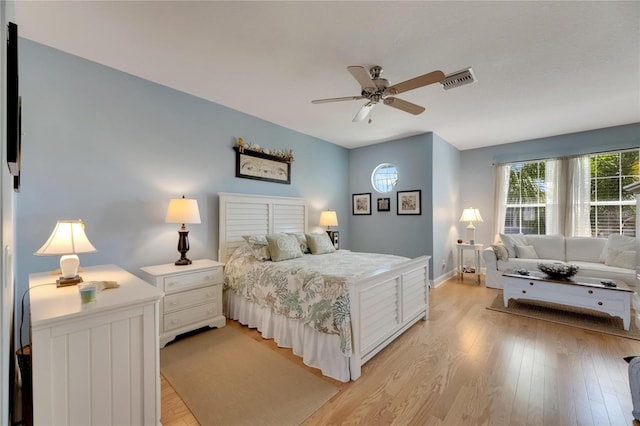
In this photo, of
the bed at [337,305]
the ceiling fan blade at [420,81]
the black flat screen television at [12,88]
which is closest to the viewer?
the black flat screen television at [12,88]

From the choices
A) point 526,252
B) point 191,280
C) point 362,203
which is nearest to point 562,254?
point 526,252

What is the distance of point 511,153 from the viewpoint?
5.36m

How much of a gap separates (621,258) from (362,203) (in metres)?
3.95

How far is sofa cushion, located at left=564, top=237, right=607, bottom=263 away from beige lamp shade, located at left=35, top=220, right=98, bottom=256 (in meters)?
6.34

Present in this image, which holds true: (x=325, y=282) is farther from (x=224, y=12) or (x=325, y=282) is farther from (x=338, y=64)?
(x=224, y=12)

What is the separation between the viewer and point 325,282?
90.2 inches

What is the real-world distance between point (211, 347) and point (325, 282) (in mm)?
1330

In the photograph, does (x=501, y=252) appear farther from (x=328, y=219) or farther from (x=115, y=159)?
(x=115, y=159)

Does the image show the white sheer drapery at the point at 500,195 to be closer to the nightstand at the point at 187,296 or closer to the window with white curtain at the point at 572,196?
the window with white curtain at the point at 572,196

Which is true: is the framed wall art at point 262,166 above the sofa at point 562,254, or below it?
above

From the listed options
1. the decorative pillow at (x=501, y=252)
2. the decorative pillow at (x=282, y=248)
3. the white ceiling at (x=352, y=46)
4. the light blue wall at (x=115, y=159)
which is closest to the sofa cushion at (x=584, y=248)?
the decorative pillow at (x=501, y=252)

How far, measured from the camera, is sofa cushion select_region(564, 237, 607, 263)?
14.1ft

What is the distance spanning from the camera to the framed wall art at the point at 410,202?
4750mm

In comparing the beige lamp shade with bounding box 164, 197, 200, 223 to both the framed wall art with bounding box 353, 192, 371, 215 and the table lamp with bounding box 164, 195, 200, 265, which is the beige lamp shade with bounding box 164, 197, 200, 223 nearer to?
the table lamp with bounding box 164, 195, 200, 265
